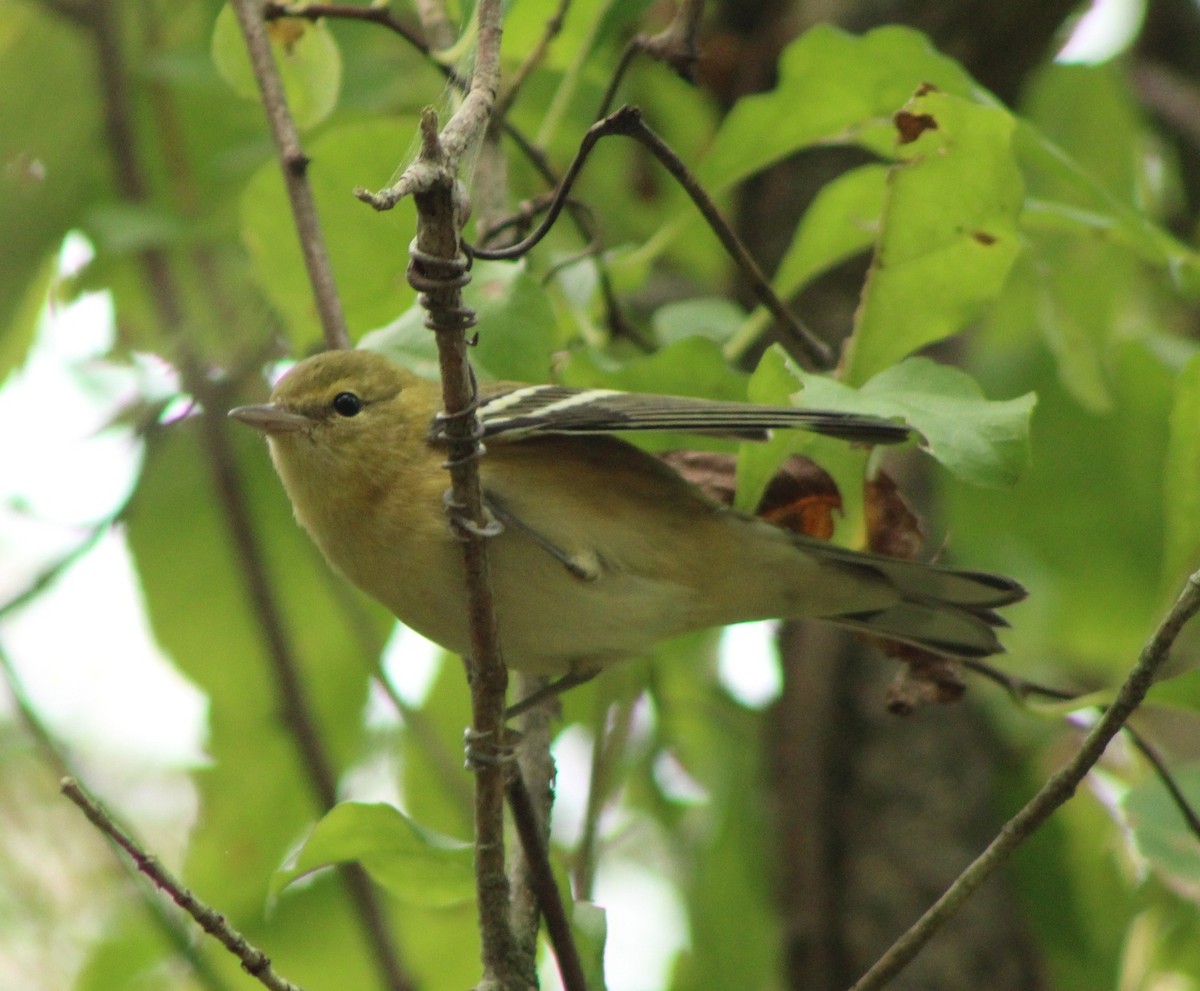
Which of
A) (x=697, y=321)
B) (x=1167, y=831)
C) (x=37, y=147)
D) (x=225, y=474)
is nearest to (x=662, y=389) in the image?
(x=697, y=321)

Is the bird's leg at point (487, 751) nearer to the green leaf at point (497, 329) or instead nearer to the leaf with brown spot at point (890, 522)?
the green leaf at point (497, 329)

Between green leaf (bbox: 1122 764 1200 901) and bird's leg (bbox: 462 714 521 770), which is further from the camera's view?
green leaf (bbox: 1122 764 1200 901)

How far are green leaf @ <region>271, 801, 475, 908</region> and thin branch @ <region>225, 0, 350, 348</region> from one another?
3.73 feet

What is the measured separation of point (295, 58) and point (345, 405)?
2.63 feet

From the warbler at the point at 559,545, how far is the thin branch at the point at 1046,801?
100 cm

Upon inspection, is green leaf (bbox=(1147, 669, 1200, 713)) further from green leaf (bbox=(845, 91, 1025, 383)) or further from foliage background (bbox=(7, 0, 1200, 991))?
green leaf (bbox=(845, 91, 1025, 383))

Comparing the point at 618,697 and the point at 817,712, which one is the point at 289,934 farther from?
the point at 817,712

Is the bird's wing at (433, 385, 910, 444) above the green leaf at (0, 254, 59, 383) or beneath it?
beneath

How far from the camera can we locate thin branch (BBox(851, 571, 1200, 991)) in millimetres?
2174

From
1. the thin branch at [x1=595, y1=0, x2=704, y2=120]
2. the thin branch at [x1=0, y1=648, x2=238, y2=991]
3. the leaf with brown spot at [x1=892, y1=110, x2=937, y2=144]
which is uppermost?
the thin branch at [x1=595, y1=0, x2=704, y2=120]

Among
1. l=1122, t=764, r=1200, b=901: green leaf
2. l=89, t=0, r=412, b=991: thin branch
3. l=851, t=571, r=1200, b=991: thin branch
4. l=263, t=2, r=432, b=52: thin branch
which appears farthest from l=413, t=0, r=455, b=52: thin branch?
l=1122, t=764, r=1200, b=901: green leaf

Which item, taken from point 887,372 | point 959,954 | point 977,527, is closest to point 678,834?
point 959,954

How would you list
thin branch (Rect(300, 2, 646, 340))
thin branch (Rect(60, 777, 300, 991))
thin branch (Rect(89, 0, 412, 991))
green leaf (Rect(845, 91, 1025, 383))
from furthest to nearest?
thin branch (Rect(89, 0, 412, 991))
thin branch (Rect(300, 2, 646, 340))
green leaf (Rect(845, 91, 1025, 383))
thin branch (Rect(60, 777, 300, 991))

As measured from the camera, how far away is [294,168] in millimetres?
3082
